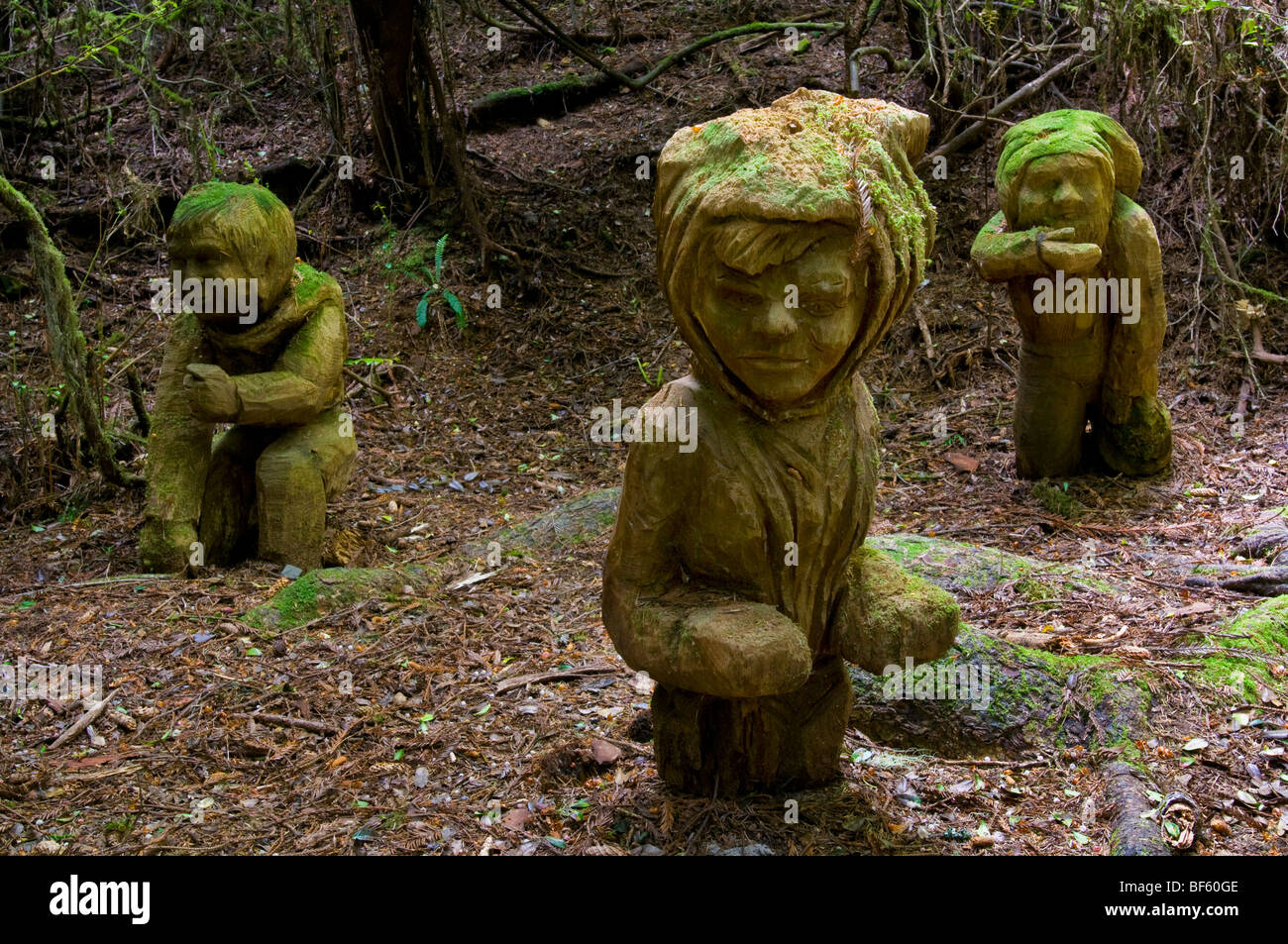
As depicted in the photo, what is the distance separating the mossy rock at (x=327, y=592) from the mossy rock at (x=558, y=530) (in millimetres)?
525

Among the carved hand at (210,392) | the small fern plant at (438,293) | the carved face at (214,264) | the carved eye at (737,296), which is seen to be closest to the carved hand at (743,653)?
the carved eye at (737,296)

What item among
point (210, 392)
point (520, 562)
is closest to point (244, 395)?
point (210, 392)

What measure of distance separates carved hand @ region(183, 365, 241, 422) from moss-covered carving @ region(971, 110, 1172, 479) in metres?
3.98

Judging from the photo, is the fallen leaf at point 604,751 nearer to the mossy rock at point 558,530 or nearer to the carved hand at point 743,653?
the carved hand at point 743,653

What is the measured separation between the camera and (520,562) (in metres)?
5.98

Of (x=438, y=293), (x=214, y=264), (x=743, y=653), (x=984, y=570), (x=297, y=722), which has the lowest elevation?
(x=297, y=722)

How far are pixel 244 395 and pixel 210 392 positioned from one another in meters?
0.17

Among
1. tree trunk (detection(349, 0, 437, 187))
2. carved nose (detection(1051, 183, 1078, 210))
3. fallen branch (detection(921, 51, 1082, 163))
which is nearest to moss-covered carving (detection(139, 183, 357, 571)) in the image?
carved nose (detection(1051, 183, 1078, 210))

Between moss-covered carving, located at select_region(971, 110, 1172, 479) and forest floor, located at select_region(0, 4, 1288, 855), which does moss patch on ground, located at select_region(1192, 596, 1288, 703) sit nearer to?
forest floor, located at select_region(0, 4, 1288, 855)

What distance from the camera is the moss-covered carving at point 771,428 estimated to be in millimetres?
2865

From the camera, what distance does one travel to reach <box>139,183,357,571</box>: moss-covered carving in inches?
219

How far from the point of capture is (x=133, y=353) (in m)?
8.95

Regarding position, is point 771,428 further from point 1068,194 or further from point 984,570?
point 1068,194

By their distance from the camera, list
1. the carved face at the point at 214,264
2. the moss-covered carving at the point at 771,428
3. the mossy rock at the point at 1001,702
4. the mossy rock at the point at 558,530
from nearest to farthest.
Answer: the moss-covered carving at the point at 771,428 < the mossy rock at the point at 1001,702 < the carved face at the point at 214,264 < the mossy rock at the point at 558,530
